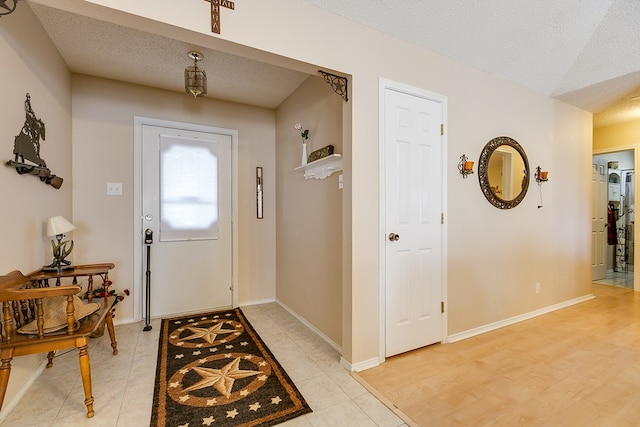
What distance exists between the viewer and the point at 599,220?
4957 mm

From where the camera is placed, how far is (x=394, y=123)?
2.25 metres

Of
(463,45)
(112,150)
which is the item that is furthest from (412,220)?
(112,150)

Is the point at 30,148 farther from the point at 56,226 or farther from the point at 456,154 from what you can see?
the point at 456,154

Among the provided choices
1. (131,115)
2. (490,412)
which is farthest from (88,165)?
(490,412)

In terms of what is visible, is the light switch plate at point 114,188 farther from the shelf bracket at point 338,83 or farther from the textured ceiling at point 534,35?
the textured ceiling at point 534,35

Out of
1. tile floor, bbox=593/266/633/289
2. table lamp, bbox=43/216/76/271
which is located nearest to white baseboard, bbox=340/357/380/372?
table lamp, bbox=43/216/76/271

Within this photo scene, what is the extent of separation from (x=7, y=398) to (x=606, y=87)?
18.5 feet

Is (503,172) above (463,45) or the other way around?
the other way around

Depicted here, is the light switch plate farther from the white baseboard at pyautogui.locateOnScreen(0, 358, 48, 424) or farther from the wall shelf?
the wall shelf

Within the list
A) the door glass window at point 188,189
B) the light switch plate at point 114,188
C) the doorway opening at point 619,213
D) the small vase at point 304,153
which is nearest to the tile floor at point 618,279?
the doorway opening at point 619,213

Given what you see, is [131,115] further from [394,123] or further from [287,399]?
[287,399]

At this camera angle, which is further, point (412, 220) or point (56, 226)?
point (412, 220)

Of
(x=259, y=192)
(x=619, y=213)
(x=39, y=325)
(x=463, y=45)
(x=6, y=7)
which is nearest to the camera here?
(x=6, y=7)

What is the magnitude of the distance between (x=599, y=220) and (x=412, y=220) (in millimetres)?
4791
